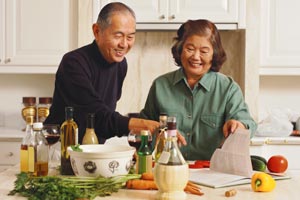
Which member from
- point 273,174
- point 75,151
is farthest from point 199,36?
point 75,151

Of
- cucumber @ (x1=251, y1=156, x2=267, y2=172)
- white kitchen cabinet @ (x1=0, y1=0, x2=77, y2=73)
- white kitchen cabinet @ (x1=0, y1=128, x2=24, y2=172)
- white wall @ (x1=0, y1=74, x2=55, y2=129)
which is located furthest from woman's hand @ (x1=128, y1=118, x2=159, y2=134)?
white wall @ (x1=0, y1=74, x2=55, y2=129)

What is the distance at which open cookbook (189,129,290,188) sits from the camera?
2000 mm

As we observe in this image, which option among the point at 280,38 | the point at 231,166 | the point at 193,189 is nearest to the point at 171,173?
the point at 193,189

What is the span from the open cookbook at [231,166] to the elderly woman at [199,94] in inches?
16.1

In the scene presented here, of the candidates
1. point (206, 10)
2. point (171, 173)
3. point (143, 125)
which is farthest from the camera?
point (206, 10)

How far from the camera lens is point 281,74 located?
405 cm

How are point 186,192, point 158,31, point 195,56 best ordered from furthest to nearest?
point 158,31 < point 195,56 < point 186,192

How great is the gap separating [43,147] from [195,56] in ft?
2.88

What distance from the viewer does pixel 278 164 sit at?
2.15m

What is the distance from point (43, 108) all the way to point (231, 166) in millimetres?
2212

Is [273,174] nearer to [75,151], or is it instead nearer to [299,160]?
[75,151]

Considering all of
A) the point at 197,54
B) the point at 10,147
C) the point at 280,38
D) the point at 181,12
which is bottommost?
the point at 10,147

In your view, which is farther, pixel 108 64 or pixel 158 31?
pixel 158 31

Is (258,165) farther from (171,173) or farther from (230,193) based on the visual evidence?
(171,173)
